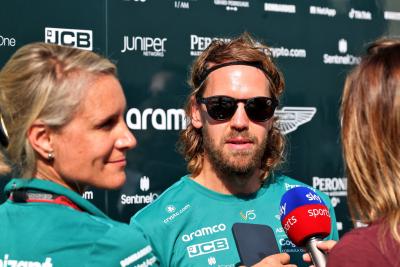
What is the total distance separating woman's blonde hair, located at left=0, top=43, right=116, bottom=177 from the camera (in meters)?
1.33

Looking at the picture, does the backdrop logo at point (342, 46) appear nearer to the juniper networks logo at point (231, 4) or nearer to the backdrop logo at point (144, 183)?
the juniper networks logo at point (231, 4)

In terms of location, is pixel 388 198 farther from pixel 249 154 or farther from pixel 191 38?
pixel 191 38

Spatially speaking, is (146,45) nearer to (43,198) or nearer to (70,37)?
(70,37)

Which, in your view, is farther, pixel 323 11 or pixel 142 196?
pixel 323 11

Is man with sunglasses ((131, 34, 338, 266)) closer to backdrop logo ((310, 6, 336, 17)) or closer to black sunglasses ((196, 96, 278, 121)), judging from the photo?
black sunglasses ((196, 96, 278, 121))

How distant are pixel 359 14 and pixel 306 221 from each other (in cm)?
261

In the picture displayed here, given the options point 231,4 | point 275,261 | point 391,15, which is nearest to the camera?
point 275,261

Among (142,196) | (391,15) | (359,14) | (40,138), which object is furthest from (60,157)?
(391,15)

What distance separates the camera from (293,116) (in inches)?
149

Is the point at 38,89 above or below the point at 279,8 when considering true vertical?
below

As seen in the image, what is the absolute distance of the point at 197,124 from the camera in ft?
8.11

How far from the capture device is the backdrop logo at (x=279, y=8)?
3.76 metres

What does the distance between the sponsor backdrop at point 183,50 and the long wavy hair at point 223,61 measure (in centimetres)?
86

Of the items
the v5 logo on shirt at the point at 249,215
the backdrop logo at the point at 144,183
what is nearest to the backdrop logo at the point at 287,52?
the backdrop logo at the point at 144,183
